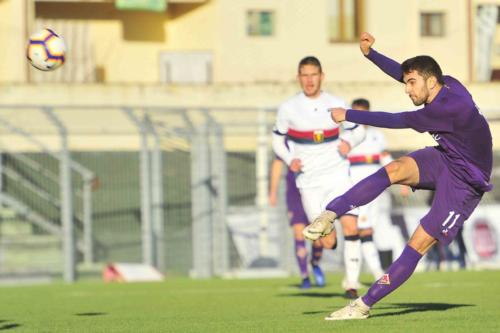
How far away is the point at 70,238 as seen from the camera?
22.5 meters

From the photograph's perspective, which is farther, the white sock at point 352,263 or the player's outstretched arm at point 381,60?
the white sock at point 352,263

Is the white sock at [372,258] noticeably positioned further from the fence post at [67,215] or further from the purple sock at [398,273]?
the fence post at [67,215]

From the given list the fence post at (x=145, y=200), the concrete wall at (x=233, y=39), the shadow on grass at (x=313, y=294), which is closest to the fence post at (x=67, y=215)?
the fence post at (x=145, y=200)

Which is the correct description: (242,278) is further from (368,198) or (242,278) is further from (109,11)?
(109,11)

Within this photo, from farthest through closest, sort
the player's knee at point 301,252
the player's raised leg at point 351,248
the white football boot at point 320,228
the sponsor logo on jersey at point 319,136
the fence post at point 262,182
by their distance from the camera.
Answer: the fence post at point 262,182 < the player's knee at point 301,252 < the sponsor logo on jersey at point 319,136 < the player's raised leg at point 351,248 < the white football boot at point 320,228

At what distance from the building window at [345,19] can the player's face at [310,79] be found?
91.1ft

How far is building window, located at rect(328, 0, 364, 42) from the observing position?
4316 cm

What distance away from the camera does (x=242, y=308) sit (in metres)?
13.1

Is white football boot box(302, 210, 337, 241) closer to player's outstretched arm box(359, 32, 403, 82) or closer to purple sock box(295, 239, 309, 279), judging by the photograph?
player's outstretched arm box(359, 32, 403, 82)

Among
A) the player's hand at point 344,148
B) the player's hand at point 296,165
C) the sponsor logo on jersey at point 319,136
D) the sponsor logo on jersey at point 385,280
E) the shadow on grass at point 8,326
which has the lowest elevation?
the shadow on grass at point 8,326

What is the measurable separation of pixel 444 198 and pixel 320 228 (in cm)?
100

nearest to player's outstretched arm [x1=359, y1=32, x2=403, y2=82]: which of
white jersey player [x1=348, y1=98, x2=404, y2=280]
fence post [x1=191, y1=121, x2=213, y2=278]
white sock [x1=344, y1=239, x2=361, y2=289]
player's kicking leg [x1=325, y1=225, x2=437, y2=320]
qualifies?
player's kicking leg [x1=325, y1=225, x2=437, y2=320]

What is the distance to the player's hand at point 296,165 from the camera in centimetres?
1524

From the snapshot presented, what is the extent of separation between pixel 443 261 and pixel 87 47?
21.1m
